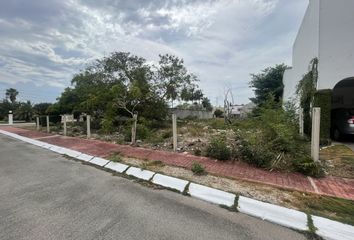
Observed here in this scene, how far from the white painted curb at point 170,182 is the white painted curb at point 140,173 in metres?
0.17

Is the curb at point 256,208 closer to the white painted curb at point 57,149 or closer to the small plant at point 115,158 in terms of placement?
the small plant at point 115,158

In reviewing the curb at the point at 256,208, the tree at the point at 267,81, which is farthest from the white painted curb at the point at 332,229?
the tree at the point at 267,81

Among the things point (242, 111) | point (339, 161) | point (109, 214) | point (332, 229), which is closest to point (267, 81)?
point (242, 111)

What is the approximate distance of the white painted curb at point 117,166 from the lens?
558cm

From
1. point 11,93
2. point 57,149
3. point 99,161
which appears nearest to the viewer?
point 99,161

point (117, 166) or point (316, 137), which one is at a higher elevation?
point (316, 137)

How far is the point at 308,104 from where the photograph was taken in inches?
384

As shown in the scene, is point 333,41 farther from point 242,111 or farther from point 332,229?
point 242,111

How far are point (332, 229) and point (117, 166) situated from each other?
467 cm

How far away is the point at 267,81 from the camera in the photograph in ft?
84.7

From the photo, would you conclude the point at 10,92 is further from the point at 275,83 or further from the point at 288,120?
the point at 288,120

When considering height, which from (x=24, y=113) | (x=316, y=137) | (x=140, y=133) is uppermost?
(x=24, y=113)

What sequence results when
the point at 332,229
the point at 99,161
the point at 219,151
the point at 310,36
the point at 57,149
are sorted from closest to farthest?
the point at 332,229 < the point at 219,151 < the point at 99,161 < the point at 57,149 < the point at 310,36

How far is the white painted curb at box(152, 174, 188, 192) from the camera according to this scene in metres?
4.34
